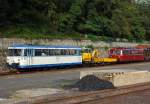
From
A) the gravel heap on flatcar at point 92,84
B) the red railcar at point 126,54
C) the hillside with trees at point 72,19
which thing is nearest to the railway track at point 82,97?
the gravel heap on flatcar at point 92,84

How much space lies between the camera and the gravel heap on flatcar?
2092cm

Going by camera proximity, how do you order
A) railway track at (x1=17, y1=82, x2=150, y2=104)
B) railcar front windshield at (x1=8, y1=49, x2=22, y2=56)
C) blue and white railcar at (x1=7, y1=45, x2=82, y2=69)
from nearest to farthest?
railway track at (x1=17, y1=82, x2=150, y2=104)
blue and white railcar at (x1=7, y1=45, x2=82, y2=69)
railcar front windshield at (x1=8, y1=49, x2=22, y2=56)

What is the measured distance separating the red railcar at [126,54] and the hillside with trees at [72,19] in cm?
560

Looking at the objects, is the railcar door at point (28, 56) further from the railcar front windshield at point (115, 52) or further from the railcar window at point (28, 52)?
the railcar front windshield at point (115, 52)

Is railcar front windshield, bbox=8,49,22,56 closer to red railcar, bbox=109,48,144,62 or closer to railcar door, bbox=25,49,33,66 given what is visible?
railcar door, bbox=25,49,33,66

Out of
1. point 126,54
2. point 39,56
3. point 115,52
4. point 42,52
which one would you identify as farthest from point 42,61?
point 126,54

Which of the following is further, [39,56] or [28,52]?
[39,56]

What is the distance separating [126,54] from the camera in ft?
175

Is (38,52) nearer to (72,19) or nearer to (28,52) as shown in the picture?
(28,52)

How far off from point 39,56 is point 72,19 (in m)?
21.3

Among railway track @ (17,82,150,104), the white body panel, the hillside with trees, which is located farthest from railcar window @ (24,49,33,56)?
railway track @ (17,82,150,104)

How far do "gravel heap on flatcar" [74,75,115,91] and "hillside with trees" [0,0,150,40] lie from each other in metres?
21.2

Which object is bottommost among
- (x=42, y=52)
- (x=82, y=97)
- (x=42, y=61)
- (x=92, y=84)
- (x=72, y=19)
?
(x=82, y=97)

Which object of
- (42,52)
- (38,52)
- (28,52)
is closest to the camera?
(28,52)
